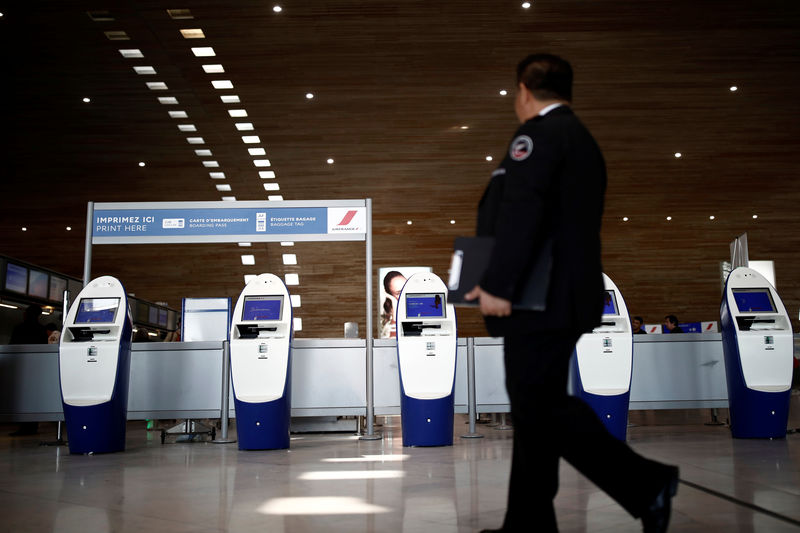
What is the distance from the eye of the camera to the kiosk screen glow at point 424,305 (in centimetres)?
605

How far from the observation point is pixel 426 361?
5848 mm

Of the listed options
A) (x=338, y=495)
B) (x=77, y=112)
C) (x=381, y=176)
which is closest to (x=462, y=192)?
(x=381, y=176)

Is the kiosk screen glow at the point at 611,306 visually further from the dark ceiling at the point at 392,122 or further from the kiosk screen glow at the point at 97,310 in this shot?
the dark ceiling at the point at 392,122

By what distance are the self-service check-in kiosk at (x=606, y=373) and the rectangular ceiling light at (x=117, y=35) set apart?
25.7ft

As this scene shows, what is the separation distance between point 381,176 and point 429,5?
6429mm

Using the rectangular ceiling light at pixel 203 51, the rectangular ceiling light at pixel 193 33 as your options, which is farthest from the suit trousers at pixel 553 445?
the rectangular ceiling light at pixel 203 51

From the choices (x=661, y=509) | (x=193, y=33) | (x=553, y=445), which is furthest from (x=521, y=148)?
(x=193, y=33)

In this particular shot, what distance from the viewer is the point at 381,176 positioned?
1527 cm

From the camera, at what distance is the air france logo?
81.2 inches

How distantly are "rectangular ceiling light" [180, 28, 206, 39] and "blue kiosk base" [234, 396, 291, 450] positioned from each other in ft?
20.5

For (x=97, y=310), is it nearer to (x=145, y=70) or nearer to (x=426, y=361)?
(x=426, y=361)

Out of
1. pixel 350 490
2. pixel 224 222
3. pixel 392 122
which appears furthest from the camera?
pixel 392 122

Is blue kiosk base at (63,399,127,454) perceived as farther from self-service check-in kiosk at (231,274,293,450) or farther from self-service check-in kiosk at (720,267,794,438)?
self-service check-in kiosk at (720,267,794,438)

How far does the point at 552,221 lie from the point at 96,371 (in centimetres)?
459
